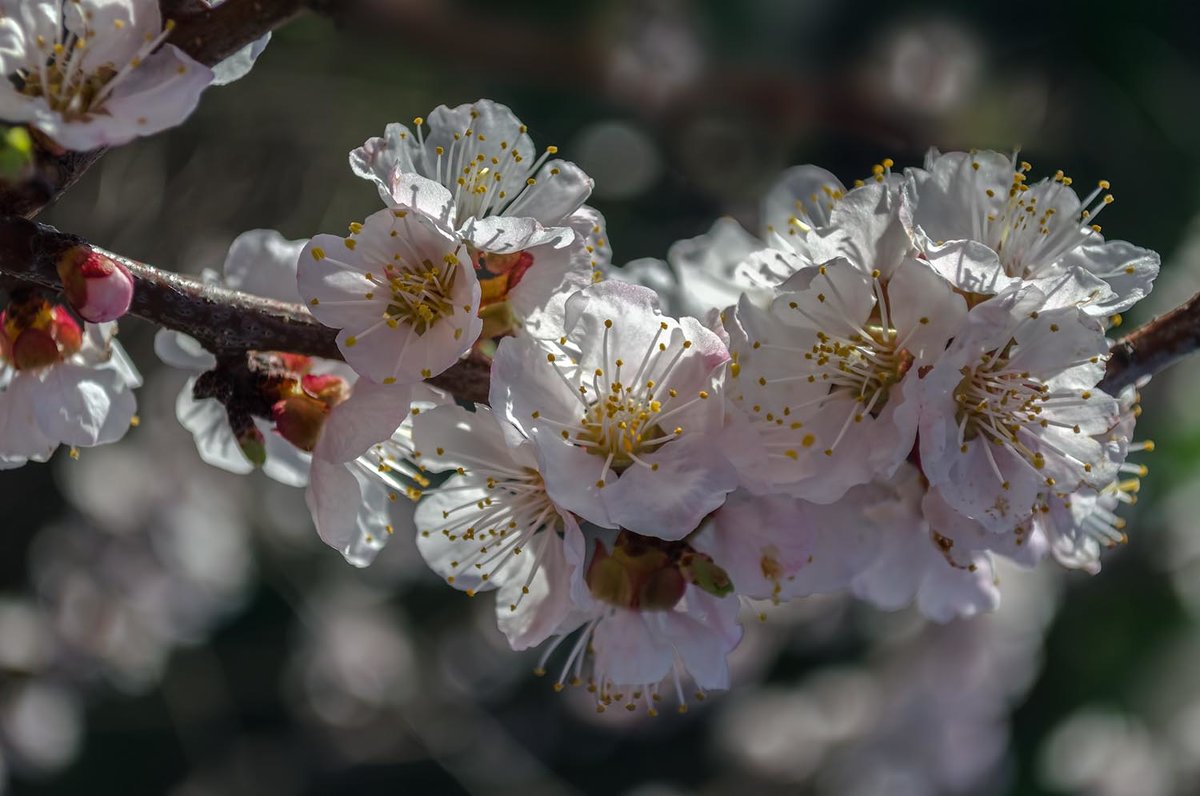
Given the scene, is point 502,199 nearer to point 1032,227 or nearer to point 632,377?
point 632,377

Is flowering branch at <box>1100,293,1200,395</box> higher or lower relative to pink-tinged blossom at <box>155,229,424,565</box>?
higher

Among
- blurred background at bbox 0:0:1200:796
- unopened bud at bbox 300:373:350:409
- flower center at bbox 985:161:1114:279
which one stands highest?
flower center at bbox 985:161:1114:279

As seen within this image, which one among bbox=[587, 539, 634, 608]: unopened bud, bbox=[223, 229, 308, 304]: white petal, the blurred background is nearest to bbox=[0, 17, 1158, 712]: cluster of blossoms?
bbox=[587, 539, 634, 608]: unopened bud

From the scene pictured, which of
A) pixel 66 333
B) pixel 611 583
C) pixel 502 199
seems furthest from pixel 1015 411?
pixel 66 333

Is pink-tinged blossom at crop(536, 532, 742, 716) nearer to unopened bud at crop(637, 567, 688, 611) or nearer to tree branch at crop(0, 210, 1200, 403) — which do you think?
unopened bud at crop(637, 567, 688, 611)

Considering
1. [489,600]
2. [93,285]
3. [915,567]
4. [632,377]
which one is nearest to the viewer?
[93,285]
